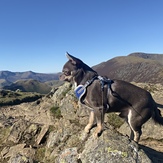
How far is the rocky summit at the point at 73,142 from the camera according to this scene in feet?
25.2

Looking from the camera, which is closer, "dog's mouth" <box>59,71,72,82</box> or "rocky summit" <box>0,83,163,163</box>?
"rocky summit" <box>0,83,163,163</box>

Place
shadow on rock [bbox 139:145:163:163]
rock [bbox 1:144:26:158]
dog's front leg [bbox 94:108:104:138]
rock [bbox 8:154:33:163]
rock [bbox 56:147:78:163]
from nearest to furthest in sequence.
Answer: dog's front leg [bbox 94:108:104:138] → rock [bbox 56:147:78:163] → shadow on rock [bbox 139:145:163:163] → rock [bbox 8:154:33:163] → rock [bbox 1:144:26:158]

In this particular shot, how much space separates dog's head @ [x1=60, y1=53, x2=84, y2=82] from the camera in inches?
317

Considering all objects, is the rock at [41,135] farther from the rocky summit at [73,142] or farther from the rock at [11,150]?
the rock at [11,150]

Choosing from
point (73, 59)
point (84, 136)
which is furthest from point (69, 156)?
point (73, 59)

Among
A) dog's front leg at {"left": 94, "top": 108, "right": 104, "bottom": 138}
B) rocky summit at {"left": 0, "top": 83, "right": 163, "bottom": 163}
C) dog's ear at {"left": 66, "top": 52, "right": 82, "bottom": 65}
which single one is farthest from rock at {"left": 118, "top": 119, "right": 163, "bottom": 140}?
dog's ear at {"left": 66, "top": 52, "right": 82, "bottom": 65}

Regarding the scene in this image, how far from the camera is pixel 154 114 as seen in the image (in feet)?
28.5

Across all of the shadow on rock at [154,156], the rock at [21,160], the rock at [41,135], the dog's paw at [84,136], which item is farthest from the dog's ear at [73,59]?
the rock at [41,135]

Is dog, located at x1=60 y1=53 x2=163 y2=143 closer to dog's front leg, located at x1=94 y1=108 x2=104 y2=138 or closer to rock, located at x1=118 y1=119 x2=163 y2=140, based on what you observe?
dog's front leg, located at x1=94 y1=108 x2=104 y2=138

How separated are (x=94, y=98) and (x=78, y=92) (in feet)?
2.05

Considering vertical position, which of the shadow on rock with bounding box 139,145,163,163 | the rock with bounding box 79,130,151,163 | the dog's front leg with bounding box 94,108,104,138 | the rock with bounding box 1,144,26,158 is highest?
the dog's front leg with bounding box 94,108,104,138

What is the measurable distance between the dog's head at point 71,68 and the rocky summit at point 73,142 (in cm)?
255

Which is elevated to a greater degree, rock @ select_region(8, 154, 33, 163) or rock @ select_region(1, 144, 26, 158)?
rock @ select_region(8, 154, 33, 163)

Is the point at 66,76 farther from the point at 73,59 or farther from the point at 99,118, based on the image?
the point at 99,118
